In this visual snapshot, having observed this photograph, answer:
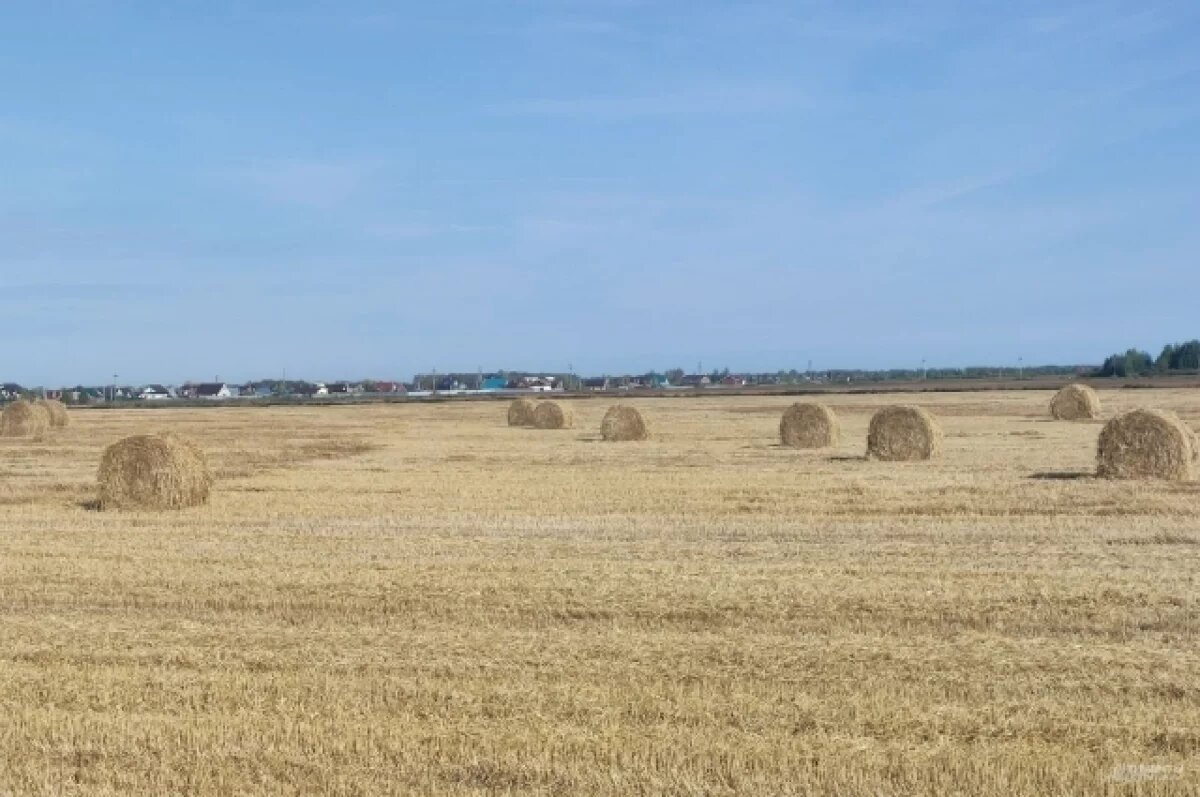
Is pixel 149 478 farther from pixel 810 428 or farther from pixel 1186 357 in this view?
pixel 1186 357

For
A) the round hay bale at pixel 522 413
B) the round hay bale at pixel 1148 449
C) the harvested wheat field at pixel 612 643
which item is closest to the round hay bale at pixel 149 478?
the harvested wheat field at pixel 612 643

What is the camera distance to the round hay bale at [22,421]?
4125 cm

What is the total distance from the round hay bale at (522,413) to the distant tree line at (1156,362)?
8770 centimetres

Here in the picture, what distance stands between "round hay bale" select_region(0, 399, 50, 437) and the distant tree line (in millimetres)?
101102

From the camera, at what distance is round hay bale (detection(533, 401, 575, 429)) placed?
148 ft

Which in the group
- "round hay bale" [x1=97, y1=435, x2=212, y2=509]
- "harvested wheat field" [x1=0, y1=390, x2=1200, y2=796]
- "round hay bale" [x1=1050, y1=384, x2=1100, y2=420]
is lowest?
"harvested wheat field" [x1=0, y1=390, x2=1200, y2=796]

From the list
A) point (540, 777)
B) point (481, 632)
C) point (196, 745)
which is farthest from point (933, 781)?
point (481, 632)

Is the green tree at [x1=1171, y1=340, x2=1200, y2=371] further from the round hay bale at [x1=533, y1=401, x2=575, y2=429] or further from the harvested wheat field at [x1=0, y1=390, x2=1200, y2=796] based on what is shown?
the harvested wheat field at [x1=0, y1=390, x2=1200, y2=796]

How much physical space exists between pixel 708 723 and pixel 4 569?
8.40 meters

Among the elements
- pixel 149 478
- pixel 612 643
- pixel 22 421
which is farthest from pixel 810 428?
pixel 22 421

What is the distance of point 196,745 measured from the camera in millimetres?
7121

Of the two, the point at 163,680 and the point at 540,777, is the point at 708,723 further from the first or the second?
the point at 163,680

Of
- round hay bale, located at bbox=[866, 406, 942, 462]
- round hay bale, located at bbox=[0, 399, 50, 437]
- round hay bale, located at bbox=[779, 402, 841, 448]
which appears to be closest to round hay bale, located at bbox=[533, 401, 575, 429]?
round hay bale, located at bbox=[779, 402, 841, 448]

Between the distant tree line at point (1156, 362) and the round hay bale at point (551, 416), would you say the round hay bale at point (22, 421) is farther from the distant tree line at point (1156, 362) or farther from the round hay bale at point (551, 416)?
the distant tree line at point (1156, 362)
